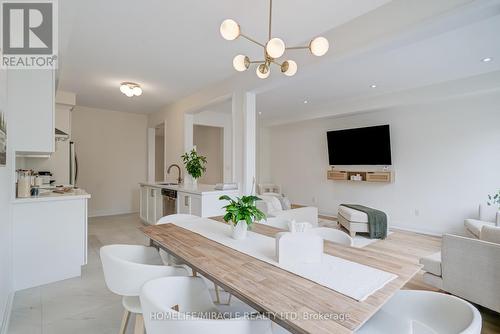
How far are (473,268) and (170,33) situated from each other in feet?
11.8

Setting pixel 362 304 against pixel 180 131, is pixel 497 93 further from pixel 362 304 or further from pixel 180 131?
pixel 180 131

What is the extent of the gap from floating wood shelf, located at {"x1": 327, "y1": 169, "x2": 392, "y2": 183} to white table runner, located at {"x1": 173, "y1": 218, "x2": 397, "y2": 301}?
15.1 ft

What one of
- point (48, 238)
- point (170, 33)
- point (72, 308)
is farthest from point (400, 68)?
point (48, 238)

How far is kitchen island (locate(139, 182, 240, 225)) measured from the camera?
3.65 m

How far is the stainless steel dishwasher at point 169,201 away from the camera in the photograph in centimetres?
427

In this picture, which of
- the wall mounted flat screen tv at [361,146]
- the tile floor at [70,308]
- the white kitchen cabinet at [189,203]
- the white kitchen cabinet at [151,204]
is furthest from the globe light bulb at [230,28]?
the wall mounted flat screen tv at [361,146]

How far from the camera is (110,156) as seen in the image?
21.5ft

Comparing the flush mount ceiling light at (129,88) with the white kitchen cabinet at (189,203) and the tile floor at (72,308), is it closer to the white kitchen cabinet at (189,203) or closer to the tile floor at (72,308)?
the white kitchen cabinet at (189,203)

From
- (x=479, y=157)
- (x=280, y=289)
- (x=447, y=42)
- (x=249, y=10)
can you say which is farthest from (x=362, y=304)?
→ (x=479, y=157)

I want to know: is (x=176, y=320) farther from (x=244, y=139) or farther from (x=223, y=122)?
(x=223, y=122)

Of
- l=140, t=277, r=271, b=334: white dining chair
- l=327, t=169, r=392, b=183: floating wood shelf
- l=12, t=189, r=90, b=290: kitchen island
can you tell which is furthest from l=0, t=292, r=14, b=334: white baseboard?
l=327, t=169, r=392, b=183: floating wood shelf

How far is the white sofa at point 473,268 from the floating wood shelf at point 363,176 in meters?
3.30

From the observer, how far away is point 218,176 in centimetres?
798

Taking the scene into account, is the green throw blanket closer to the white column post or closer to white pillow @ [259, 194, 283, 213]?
white pillow @ [259, 194, 283, 213]
